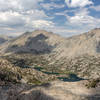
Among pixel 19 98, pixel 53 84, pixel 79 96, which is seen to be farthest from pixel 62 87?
pixel 19 98

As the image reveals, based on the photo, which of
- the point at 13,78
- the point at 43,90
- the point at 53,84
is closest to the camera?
the point at 43,90

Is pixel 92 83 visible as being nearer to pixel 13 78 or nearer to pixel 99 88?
pixel 99 88

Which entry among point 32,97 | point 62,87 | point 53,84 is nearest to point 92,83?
point 62,87

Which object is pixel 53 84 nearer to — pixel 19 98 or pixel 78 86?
pixel 78 86

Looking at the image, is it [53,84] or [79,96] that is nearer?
[79,96]

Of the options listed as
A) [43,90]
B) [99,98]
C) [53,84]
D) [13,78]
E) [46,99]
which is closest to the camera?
[99,98]

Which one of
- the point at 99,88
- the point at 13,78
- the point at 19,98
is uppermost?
the point at 99,88

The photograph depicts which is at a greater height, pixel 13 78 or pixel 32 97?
pixel 32 97

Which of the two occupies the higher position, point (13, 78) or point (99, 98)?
point (99, 98)

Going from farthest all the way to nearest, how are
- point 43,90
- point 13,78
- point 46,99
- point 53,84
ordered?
1. point 13,78
2. point 53,84
3. point 43,90
4. point 46,99
